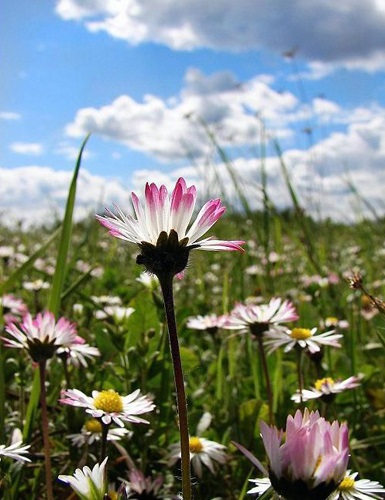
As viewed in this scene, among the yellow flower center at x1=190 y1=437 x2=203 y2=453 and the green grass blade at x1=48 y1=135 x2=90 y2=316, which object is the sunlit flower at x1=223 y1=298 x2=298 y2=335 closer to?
the yellow flower center at x1=190 y1=437 x2=203 y2=453

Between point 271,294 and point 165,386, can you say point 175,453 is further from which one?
point 271,294

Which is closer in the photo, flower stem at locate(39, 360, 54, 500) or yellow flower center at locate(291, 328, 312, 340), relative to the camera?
flower stem at locate(39, 360, 54, 500)

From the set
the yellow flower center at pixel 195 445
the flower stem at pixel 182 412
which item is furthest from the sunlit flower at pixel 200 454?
the flower stem at pixel 182 412

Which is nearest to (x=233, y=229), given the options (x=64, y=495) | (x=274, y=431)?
(x=64, y=495)

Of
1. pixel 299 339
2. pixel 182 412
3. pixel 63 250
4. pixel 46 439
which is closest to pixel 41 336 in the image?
pixel 46 439

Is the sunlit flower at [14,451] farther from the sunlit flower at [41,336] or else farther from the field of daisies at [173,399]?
the sunlit flower at [41,336]

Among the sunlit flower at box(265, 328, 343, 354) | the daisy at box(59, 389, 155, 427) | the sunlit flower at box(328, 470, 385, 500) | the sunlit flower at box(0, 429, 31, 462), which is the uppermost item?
the sunlit flower at box(265, 328, 343, 354)

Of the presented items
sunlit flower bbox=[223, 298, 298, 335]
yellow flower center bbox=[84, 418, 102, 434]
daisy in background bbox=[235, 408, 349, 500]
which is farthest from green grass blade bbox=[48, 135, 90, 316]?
daisy in background bbox=[235, 408, 349, 500]
